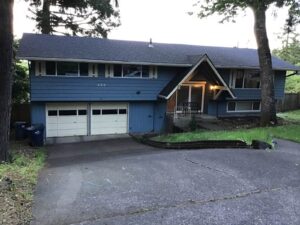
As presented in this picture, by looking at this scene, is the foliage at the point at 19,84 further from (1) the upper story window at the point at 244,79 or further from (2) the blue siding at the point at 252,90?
(1) the upper story window at the point at 244,79

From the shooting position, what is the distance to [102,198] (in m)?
6.14

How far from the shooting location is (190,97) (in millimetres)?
20578

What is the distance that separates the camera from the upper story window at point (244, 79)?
69.2ft

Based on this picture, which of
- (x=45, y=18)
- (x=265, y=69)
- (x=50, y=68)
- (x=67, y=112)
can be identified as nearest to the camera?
(x=50, y=68)

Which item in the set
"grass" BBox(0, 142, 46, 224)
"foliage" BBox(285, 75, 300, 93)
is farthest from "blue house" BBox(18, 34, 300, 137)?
"foliage" BBox(285, 75, 300, 93)

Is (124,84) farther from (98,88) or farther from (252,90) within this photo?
(252,90)

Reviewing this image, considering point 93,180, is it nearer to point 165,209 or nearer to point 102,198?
point 102,198

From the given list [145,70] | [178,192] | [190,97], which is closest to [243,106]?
[190,97]

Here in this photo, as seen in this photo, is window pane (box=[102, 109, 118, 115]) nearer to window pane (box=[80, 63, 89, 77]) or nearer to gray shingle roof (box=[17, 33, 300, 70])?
window pane (box=[80, 63, 89, 77])

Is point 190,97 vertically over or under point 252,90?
under

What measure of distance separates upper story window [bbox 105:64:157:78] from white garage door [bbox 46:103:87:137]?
2658mm

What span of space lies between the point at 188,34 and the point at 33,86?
3273 cm

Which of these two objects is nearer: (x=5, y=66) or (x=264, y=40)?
(x=5, y=66)

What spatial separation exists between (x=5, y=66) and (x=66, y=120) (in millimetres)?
9538
